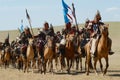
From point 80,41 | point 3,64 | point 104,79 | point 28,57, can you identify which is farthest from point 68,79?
point 3,64

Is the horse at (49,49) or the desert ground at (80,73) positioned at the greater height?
the horse at (49,49)

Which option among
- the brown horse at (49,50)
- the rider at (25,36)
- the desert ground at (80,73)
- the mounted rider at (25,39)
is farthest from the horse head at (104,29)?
the rider at (25,36)

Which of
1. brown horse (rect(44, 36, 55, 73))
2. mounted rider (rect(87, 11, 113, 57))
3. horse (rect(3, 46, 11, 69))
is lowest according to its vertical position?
horse (rect(3, 46, 11, 69))

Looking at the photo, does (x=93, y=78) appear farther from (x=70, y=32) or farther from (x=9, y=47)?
(x=9, y=47)

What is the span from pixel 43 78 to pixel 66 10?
8492mm

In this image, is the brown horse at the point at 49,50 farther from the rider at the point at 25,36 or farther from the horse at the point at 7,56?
the horse at the point at 7,56

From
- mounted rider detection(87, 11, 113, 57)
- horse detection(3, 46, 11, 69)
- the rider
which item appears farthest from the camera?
horse detection(3, 46, 11, 69)

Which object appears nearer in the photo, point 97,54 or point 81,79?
point 81,79

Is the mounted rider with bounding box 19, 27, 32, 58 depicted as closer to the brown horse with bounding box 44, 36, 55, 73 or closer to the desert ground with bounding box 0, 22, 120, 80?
the desert ground with bounding box 0, 22, 120, 80

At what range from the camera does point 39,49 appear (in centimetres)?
2789

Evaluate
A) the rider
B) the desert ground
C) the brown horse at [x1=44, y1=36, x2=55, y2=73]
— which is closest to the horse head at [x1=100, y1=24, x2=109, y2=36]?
the desert ground

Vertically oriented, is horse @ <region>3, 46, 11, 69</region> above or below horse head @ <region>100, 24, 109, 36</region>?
below

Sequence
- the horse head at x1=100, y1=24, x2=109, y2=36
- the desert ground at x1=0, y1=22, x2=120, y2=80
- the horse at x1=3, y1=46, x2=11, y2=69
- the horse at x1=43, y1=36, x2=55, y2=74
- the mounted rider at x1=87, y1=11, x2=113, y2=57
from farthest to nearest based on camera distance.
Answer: the horse at x1=3, y1=46, x2=11, y2=69 → the horse at x1=43, y1=36, x2=55, y2=74 → the mounted rider at x1=87, y1=11, x2=113, y2=57 → the desert ground at x1=0, y1=22, x2=120, y2=80 → the horse head at x1=100, y1=24, x2=109, y2=36

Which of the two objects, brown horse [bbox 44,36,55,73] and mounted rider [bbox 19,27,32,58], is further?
mounted rider [bbox 19,27,32,58]
